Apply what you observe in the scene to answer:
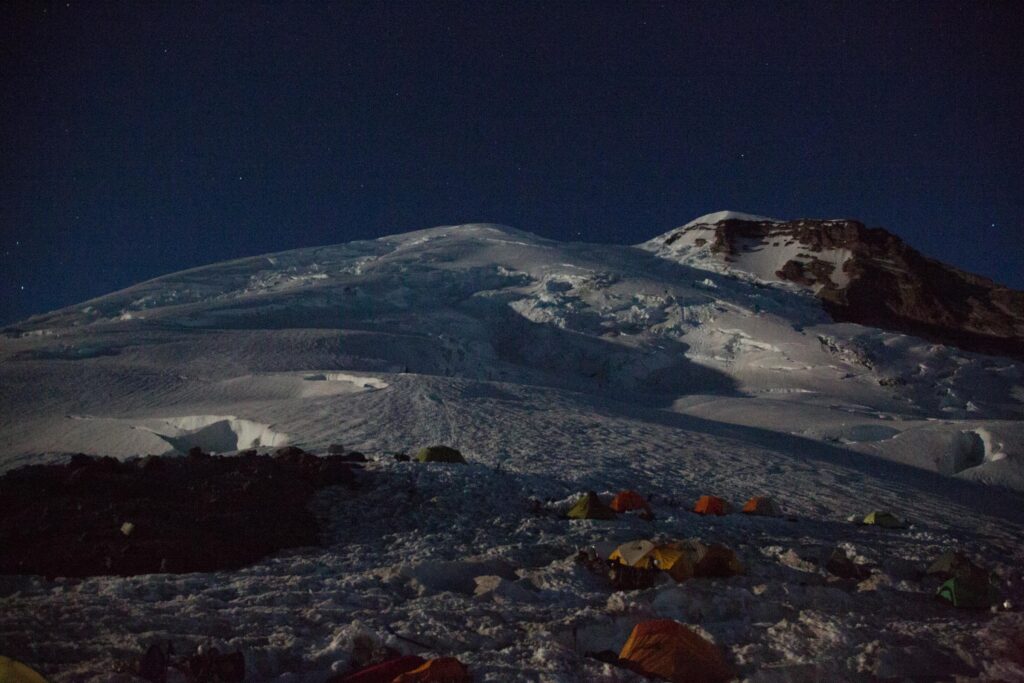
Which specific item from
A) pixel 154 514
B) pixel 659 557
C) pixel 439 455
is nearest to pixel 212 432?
pixel 439 455

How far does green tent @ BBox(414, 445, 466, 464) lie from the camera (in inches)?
573

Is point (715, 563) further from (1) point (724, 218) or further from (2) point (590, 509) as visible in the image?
(1) point (724, 218)

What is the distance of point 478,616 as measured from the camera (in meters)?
6.80

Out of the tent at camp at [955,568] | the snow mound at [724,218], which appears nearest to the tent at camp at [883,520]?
the tent at camp at [955,568]

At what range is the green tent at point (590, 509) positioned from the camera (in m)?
11.0

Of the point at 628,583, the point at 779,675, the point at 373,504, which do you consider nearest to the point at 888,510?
the point at 628,583

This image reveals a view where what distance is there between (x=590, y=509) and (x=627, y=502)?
1.25m

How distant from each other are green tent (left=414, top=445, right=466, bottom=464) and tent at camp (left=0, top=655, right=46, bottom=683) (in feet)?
34.2

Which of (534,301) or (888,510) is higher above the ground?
(534,301)

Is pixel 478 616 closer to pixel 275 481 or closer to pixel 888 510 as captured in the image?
pixel 275 481

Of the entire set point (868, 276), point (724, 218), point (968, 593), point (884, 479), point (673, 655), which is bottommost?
point (884, 479)

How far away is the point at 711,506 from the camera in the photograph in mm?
12695

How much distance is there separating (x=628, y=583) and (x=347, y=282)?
121 ft

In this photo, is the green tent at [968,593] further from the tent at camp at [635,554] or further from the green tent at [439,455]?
the green tent at [439,455]
